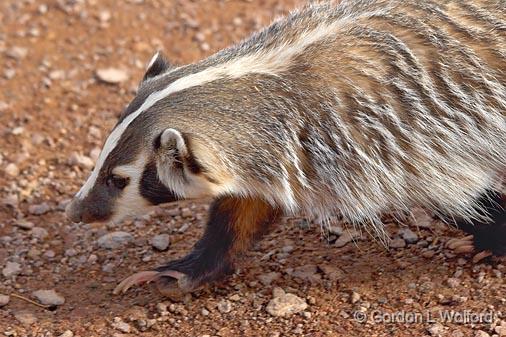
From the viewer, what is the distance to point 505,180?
3.25 metres

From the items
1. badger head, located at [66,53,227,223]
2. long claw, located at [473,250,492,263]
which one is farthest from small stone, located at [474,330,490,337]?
badger head, located at [66,53,227,223]

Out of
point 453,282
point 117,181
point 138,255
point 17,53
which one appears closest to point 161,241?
point 138,255

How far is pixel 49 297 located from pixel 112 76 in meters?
1.67

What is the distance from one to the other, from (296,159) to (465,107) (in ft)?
2.05

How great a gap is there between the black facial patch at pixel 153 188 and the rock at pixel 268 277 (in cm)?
54

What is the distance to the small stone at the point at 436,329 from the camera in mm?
2939

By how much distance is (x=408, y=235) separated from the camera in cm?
348

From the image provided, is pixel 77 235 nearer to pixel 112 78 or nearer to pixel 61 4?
pixel 112 78

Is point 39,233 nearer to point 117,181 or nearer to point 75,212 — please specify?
point 75,212

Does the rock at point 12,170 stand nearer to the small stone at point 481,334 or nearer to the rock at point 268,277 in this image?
the rock at point 268,277

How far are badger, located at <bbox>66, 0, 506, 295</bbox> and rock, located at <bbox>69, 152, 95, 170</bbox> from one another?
0.98m

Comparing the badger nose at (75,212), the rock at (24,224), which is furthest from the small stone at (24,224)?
the badger nose at (75,212)

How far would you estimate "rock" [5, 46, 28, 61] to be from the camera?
4.86 metres

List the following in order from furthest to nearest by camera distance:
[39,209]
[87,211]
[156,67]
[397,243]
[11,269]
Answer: [39,209]
[11,269]
[397,243]
[156,67]
[87,211]
